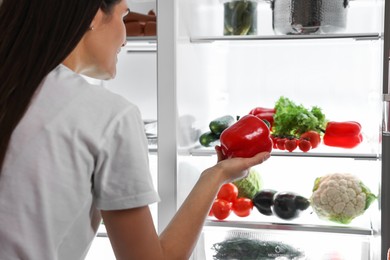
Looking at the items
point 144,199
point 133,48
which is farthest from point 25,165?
point 133,48

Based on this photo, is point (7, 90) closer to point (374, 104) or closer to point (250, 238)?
point (250, 238)

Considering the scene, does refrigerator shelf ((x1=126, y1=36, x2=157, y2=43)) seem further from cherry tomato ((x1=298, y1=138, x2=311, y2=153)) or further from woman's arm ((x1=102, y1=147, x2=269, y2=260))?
woman's arm ((x1=102, y1=147, x2=269, y2=260))

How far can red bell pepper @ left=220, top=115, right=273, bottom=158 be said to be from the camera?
1.86m

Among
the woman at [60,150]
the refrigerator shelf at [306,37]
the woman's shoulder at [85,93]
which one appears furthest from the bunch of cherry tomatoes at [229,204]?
the woman's shoulder at [85,93]

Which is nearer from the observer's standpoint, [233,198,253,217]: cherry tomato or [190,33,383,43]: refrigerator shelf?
[190,33,383,43]: refrigerator shelf

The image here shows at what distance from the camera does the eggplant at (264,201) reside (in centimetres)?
239

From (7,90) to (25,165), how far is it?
153 millimetres

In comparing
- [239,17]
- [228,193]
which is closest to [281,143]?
[228,193]

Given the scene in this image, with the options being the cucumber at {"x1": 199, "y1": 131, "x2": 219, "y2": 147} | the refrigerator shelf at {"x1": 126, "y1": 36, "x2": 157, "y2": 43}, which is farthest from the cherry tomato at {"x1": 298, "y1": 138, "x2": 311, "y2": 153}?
the refrigerator shelf at {"x1": 126, "y1": 36, "x2": 157, "y2": 43}

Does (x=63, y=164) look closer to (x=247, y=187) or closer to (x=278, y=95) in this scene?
(x=247, y=187)

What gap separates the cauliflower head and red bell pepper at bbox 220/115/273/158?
50 cm

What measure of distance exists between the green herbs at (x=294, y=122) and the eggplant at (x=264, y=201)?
0.80 feet

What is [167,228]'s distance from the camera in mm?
1323

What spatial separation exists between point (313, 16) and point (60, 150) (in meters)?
1.43
